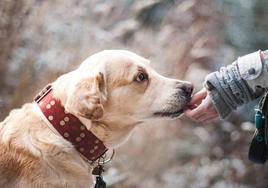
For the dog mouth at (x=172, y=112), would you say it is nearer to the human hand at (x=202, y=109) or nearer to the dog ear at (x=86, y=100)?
the human hand at (x=202, y=109)

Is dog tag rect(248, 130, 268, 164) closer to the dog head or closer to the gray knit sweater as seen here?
the gray knit sweater

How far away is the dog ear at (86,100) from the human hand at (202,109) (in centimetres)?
34

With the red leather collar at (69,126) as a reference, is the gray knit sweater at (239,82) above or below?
below

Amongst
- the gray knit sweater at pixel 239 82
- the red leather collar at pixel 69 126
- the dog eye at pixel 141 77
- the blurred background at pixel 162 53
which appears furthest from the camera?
the blurred background at pixel 162 53

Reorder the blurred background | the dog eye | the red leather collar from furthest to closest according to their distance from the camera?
the blurred background → the dog eye → the red leather collar

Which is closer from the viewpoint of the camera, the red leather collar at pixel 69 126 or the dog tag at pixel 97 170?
the red leather collar at pixel 69 126

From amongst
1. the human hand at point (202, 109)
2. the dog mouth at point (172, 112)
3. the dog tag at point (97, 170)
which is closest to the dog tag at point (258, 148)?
the human hand at point (202, 109)

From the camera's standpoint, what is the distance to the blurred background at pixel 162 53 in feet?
8.16

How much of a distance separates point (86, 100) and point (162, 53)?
1099mm

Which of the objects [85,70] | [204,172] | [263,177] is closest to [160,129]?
[204,172]

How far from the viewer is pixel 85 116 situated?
156 centimetres

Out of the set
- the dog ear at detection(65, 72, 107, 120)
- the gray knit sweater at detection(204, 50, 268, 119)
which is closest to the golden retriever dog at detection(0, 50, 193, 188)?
the dog ear at detection(65, 72, 107, 120)

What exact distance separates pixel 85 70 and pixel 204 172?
3.72 feet

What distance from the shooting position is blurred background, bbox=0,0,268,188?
249 centimetres
